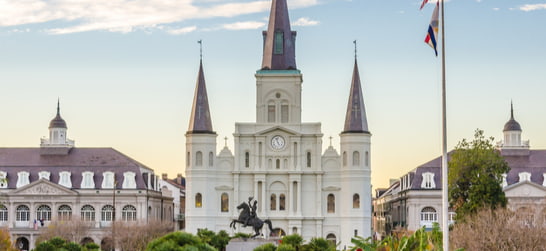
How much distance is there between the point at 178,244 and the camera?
48.6 meters

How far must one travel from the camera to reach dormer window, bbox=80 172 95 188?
381 ft

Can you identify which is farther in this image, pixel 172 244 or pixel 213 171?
pixel 213 171

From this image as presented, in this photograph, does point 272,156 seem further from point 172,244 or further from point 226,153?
point 172,244

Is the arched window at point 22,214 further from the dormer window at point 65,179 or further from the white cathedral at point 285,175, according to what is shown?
the white cathedral at point 285,175

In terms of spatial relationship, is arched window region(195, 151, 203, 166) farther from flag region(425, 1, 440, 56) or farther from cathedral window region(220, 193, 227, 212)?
flag region(425, 1, 440, 56)

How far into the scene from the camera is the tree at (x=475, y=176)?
7881 centimetres

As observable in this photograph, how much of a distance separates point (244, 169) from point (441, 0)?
3001 inches

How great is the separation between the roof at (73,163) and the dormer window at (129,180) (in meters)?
0.43

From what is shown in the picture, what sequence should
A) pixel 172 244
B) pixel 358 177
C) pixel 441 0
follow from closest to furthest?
pixel 441 0 → pixel 172 244 → pixel 358 177

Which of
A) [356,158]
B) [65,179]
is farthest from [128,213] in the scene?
[356,158]

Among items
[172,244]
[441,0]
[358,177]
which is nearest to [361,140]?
[358,177]

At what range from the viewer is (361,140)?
11238 cm

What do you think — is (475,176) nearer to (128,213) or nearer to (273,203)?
(273,203)

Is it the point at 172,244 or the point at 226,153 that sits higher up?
the point at 226,153
